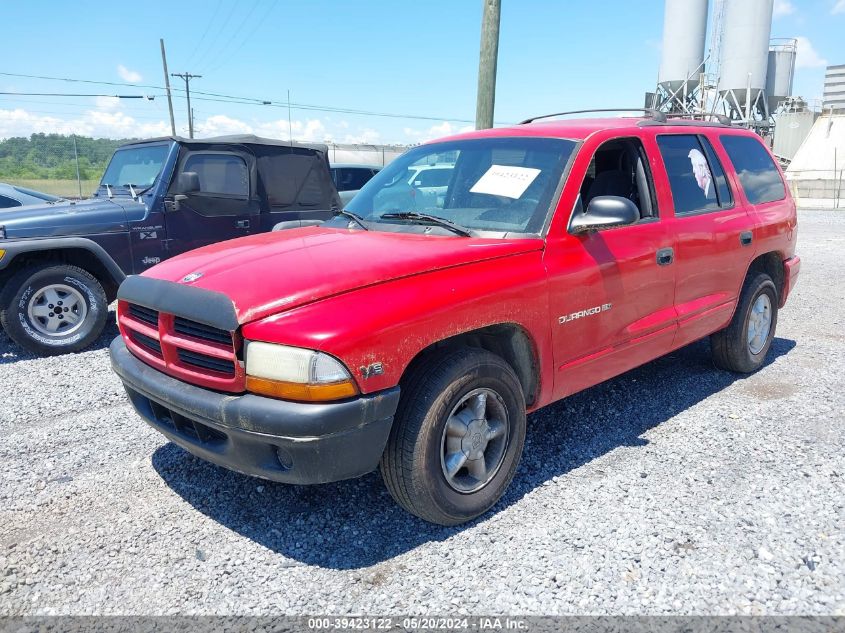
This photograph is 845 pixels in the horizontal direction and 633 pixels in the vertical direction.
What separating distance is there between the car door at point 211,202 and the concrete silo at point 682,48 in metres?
49.1

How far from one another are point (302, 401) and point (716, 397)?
3504 mm

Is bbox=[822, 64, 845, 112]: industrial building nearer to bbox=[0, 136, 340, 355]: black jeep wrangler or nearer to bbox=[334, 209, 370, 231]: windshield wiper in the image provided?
bbox=[0, 136, 340, 355]: black jeep wrangler

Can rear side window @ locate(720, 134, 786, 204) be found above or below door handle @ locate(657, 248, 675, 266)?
above

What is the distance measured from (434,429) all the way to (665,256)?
1.99 m

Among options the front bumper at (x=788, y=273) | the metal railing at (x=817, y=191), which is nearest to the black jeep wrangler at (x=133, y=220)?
the front bumper at (x=788, y=273)

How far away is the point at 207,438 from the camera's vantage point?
111 inches

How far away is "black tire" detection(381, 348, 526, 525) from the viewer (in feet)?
8.98

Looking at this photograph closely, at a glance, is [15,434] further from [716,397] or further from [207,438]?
[716,397]

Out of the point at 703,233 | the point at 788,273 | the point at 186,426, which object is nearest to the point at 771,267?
the point at 788,273

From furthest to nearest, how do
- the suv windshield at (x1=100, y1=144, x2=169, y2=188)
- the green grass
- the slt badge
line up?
the green grass
the suv windshield at (x1=100, y1=144, x2=169, y2=188)
the slt badge

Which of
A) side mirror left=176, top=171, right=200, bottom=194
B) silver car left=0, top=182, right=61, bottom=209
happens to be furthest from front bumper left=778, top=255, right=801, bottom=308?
silver car left=0, top=182, right=61, bottom=209

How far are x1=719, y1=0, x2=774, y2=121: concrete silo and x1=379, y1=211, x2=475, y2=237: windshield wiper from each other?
51788 millimetres

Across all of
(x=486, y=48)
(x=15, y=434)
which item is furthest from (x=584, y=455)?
(x=486, y=48)

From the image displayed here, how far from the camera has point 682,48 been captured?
4753 cm
